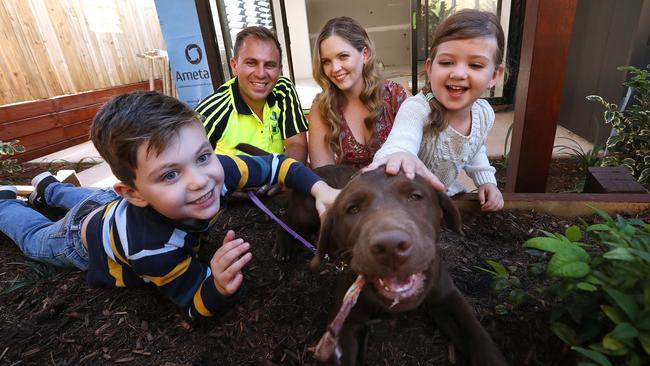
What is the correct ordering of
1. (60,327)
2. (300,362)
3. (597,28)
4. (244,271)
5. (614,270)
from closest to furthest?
(614,270) → (300,362) → (60,327) → (244,271) → (597,28)

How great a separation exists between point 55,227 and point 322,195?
Answer: 204cm

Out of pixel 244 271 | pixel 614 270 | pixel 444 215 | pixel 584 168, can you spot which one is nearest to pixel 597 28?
pixel 584 168

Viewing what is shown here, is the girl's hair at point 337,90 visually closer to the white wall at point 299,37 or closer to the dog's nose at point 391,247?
the dog's nose at point 391,247

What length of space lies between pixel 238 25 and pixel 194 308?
6568mm

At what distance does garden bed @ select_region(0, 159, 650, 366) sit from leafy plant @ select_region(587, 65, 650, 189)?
54.5 inches

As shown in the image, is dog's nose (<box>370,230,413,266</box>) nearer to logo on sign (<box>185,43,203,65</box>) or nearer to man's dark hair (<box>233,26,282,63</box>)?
man's dark hair (<box>233,26,282,63</box>)

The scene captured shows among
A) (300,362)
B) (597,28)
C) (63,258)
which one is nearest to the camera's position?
(300,362)

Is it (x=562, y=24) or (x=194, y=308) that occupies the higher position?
(x=562, y=24)

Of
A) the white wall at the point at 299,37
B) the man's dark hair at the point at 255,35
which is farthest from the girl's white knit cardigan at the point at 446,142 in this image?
the white wall at the point at 299,37

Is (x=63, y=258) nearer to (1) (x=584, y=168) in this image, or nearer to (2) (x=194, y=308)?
(2) (x=194, y=308)

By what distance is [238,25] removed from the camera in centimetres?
718

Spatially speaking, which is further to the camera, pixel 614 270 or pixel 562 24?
pixel 562 24

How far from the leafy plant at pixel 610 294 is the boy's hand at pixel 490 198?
101 cm

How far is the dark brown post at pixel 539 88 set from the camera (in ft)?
7.78
